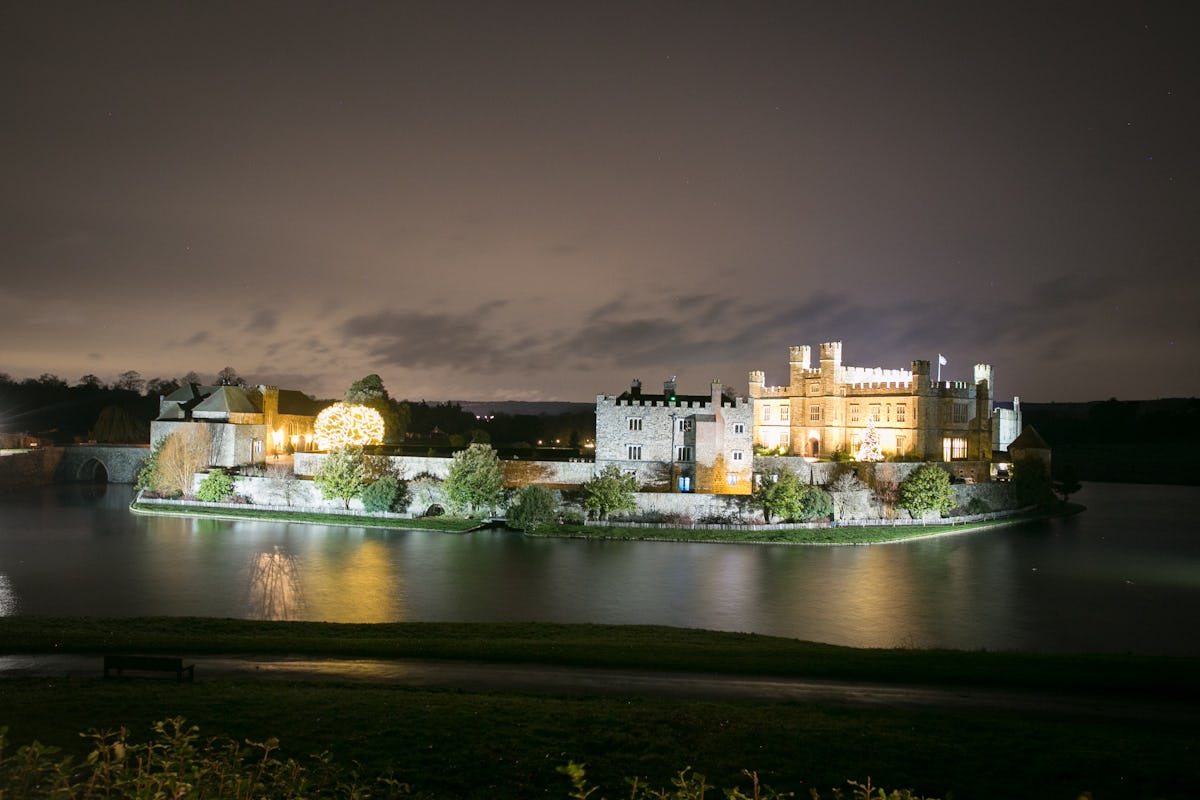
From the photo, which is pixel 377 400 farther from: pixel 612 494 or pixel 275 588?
pixel 275 588

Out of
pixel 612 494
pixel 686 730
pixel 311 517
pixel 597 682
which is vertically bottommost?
pixel 311 517

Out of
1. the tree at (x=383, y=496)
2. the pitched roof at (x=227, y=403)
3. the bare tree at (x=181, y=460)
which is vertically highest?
the pitched roof at (x=227, y=403)

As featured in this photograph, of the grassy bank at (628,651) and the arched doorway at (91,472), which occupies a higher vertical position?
the arched doorway at (91,472)

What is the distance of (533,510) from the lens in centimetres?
3916

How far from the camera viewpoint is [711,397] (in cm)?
4203

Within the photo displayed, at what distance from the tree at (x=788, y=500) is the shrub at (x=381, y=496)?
60.8ft

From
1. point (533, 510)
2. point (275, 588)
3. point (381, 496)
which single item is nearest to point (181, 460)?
point (381, 496)

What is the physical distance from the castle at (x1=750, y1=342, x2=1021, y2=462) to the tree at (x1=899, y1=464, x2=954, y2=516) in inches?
248

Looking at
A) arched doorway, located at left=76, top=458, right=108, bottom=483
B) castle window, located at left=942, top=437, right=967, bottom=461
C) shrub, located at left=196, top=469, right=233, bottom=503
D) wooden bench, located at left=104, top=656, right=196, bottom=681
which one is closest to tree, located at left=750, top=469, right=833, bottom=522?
castle window, located at left=942, top=437, right=967, bottom=461

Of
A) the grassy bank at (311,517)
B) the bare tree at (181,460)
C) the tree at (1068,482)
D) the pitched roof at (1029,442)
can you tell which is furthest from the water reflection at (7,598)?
the tree at (1068,482)

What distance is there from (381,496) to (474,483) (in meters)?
5.19

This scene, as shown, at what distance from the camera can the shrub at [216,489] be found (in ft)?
148

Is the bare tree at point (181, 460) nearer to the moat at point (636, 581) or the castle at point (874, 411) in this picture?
the moat at point (636, 581)

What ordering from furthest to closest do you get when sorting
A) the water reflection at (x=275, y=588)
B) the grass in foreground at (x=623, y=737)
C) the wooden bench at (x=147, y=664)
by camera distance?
the water reflection at (x=275, y=588), the wooden bench at (x=147, y=664), the grass in foreground at (x=623, y=737)
